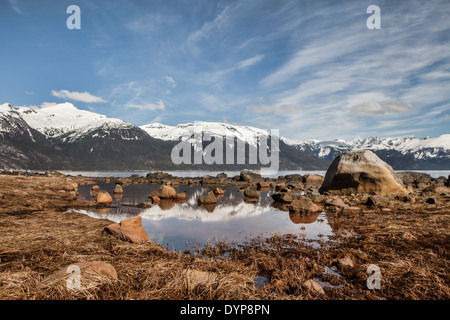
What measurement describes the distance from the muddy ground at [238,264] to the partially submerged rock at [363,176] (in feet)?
35.0

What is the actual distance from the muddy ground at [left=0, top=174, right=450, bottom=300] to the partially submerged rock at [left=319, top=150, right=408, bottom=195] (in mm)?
10674

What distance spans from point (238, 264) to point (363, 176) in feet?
63.8

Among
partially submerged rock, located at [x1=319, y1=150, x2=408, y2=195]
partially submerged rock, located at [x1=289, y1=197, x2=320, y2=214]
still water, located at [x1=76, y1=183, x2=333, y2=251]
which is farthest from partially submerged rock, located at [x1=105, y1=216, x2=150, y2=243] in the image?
partially submerged rock, located at [x1=319, y1=150, x2=408, y2=195]

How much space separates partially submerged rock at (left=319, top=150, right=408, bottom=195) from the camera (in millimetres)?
21344

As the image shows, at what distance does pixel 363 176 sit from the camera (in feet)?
71.8

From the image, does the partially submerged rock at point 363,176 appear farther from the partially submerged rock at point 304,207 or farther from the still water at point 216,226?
the still water at point 216,226

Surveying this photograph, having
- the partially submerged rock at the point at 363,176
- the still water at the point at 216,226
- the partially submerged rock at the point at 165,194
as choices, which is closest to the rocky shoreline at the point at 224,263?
the still water at the point at 216,226

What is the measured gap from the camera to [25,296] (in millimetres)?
3900

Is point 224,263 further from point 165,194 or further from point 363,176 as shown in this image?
point 363,176

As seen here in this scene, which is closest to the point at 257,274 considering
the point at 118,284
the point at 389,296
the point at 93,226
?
the point at 389,296

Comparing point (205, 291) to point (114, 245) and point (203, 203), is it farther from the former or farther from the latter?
point (203, 203)

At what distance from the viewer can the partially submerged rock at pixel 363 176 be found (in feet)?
70.0
